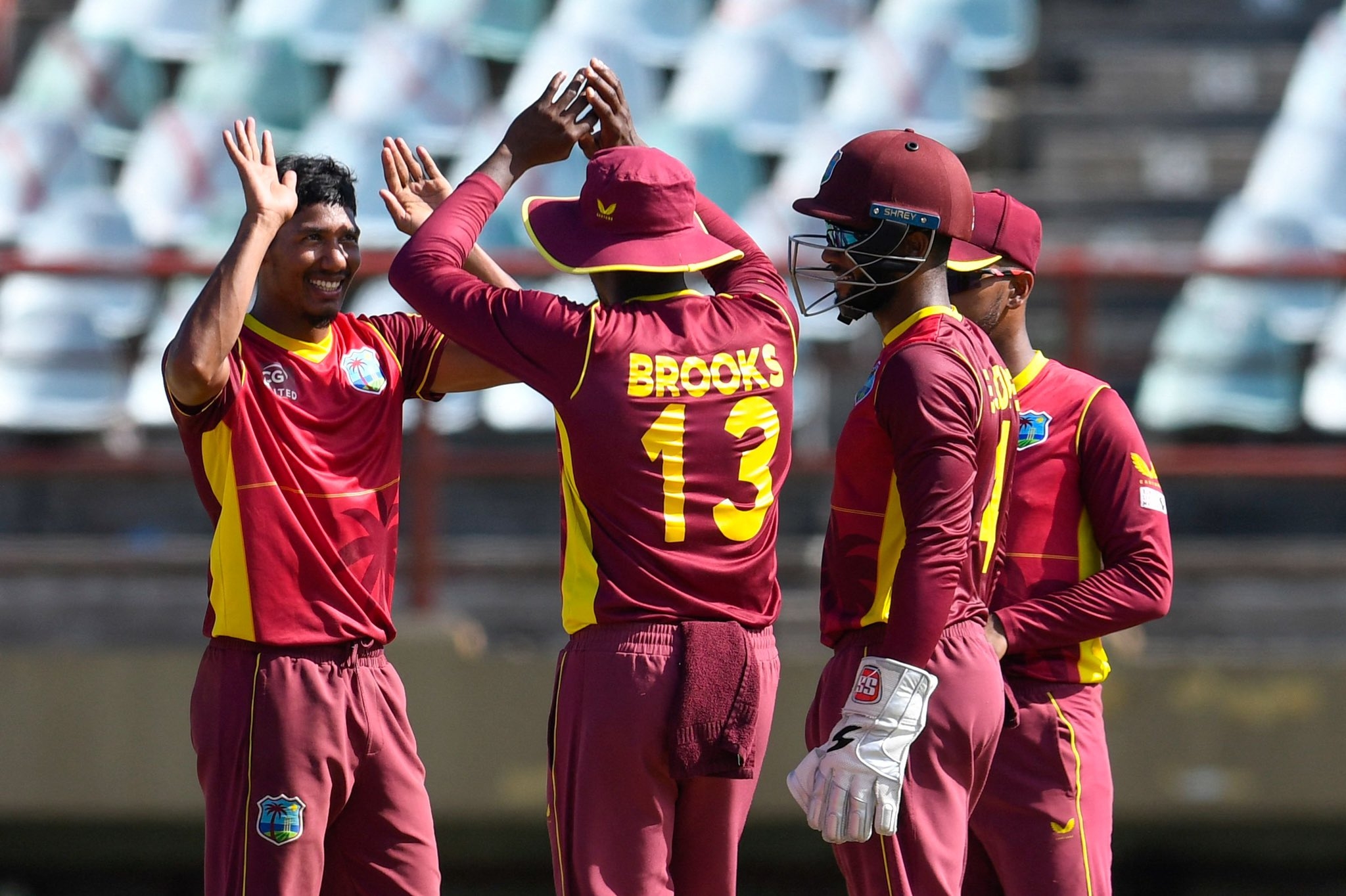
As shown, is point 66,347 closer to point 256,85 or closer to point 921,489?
point 256,85

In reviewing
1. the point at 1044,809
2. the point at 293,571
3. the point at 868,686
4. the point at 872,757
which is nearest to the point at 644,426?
the point at 868,686

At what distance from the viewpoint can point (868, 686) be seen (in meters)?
3.25

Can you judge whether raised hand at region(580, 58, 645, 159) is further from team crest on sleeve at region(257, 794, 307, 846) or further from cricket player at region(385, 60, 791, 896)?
team crest on sleeve at region(257, 794, 307, 846)

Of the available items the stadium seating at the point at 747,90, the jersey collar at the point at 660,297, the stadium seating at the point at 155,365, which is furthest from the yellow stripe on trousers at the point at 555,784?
the stadium seating at the point at 747,90

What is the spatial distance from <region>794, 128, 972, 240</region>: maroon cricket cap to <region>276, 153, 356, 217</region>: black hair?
116cm

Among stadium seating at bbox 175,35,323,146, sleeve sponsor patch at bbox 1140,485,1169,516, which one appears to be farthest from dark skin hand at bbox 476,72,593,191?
stadium seating at bbox 175,35,323,146

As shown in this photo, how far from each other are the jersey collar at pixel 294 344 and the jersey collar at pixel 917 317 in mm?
1317

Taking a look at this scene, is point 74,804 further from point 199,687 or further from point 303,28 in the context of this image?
point 303,28

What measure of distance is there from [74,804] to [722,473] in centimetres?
427

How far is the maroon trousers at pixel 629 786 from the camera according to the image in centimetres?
342

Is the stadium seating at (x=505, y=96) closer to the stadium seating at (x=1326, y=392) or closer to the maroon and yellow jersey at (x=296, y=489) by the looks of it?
the stadium seating at (x=1326, y=392)

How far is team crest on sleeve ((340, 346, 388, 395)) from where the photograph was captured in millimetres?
3951

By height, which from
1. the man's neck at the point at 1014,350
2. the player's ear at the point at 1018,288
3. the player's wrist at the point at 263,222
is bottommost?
the man's neck at the point at 1014,350

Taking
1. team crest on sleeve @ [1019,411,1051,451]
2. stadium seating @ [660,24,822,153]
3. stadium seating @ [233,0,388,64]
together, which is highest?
stadium seating @ [233,0,388,64]
